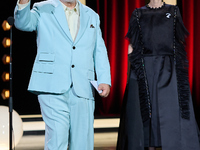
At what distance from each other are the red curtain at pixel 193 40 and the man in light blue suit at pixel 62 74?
4.59 metres

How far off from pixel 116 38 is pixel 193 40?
4.60 feet

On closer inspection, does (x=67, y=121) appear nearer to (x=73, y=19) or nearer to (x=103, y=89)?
(x=103, y=89)

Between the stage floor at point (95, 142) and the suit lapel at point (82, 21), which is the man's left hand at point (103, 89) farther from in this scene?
the stage floor at point (95, 142)

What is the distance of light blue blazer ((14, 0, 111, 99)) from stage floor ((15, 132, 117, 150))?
1.85m

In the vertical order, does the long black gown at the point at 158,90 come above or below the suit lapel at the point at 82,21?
below

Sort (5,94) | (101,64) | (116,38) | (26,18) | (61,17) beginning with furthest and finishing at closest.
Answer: (5,94) < (116,38) < (101,64) < (61,17) < (26,18)

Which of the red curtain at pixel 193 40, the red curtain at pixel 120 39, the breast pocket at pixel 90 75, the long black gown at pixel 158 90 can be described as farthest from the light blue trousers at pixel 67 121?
the red curtain at pixel 193 40

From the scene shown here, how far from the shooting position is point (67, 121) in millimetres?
2086

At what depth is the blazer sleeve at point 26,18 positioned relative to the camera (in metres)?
2.00

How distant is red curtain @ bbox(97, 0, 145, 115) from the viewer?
652 centimetres

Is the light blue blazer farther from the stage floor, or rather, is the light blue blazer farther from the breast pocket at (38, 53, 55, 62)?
the stage floor

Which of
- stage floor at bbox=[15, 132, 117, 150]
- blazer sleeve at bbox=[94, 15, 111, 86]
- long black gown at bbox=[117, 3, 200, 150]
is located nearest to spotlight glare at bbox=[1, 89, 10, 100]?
stage floor at bbox=[15, 132, 117, 150]

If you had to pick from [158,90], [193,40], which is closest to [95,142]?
[158,90]

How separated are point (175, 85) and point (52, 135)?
3.79 ft
